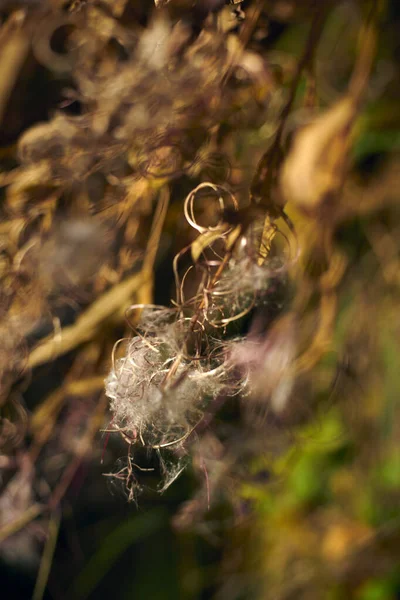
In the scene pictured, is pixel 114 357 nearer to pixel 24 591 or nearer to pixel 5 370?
pixel 5 370

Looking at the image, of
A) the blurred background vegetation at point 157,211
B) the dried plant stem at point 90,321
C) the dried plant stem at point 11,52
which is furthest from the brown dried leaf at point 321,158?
the dried plant stem at point 11,52

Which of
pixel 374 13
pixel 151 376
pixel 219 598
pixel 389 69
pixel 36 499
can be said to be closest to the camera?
pixel 151 376

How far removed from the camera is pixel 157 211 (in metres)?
0.38

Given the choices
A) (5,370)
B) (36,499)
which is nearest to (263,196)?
(5,370)

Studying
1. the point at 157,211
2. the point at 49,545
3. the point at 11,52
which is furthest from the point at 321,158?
the point at 49,545

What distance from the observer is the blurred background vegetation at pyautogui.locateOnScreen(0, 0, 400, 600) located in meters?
0.34

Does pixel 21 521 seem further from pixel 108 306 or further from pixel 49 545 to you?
pixel 108 306

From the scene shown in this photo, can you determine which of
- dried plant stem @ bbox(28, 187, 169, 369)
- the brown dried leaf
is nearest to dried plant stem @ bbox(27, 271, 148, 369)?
dried plant stem @ bbox(28, 187, 169, 369)

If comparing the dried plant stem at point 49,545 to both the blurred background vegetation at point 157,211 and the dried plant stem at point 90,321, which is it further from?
the dried plant stem at point 90,321

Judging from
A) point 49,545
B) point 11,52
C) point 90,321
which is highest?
point 11,52

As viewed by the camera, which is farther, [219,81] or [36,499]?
[36,499]

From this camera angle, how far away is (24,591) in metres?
0.56

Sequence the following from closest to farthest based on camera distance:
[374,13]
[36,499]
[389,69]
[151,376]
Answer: [151,376] → [374,13] → [36,499] → [389,69]

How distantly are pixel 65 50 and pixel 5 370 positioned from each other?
237 mm
